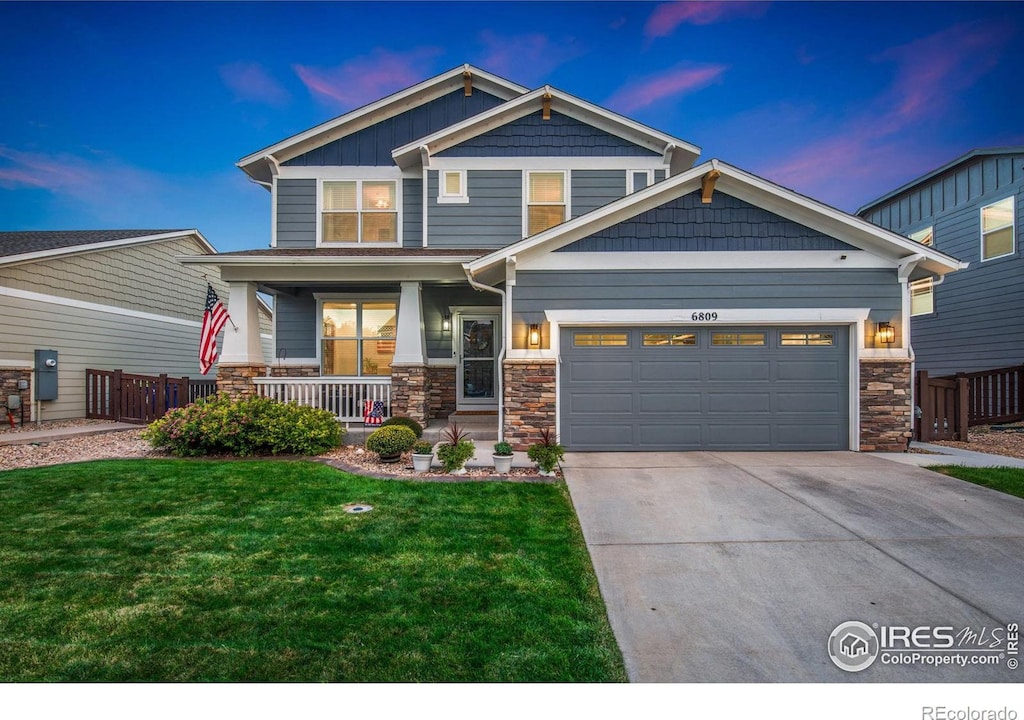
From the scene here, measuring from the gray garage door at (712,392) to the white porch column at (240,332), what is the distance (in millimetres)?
6397

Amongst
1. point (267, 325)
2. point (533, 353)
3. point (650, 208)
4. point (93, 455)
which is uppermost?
point (650, 208)

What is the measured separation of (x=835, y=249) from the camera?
25.1ft

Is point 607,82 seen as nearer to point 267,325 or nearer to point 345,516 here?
point 267,325

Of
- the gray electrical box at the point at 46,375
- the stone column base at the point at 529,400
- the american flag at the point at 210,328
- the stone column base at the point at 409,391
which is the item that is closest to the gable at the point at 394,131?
the american flag at the point at 210,328

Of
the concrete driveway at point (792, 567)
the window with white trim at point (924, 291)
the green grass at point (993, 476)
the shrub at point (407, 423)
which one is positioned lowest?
the concrete driveway at point (792, 567)

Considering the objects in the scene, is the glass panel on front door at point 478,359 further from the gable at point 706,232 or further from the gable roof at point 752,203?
the gable at point 706,232

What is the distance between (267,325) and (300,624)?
18406mm

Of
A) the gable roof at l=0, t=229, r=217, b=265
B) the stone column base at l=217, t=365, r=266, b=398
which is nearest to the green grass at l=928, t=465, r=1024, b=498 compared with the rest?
the stone column base at l=217, t=365, r=266, b=398

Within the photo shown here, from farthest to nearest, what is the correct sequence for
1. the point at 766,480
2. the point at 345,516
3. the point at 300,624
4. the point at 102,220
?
1. the point at 102,220
2. the point at 766,480
3. the point at 345,516
4. the point at 300,624

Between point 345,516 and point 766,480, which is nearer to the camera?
point 345,516

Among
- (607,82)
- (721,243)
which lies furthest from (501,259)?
(607,82)

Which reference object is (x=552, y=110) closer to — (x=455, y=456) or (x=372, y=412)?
(x=372, y=412)

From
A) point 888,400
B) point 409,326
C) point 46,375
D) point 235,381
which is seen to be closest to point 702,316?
point 888,400

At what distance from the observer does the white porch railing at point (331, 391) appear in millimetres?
8992
